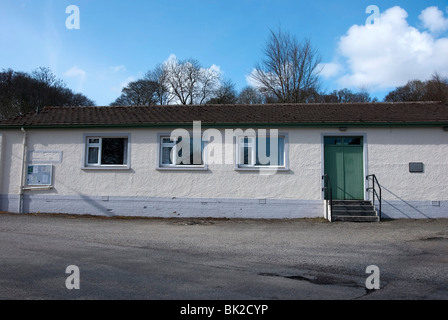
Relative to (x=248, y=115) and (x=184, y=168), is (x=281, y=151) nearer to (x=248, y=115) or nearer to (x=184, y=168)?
(x=248, y=115)

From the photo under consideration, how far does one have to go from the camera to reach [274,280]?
215 inches

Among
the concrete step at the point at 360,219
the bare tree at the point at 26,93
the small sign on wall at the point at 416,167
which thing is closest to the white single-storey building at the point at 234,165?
the small sign on wall at the point at 416,167

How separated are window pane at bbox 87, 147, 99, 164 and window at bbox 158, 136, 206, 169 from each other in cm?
254

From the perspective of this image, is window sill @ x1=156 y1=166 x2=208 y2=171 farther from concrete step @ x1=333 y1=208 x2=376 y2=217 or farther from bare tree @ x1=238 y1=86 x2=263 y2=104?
bare tree @ x1=238 y1=86 x2=263 y2=104

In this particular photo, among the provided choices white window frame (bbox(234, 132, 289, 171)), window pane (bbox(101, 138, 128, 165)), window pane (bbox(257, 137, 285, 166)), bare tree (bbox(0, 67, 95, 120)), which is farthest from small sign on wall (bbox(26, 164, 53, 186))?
bare tree (bbox(0, 67, 95, 120))

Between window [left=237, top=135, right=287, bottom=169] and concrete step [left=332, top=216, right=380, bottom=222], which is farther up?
window [left=237, top=135, right=287, bottom=169]

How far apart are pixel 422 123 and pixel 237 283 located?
10.6 m

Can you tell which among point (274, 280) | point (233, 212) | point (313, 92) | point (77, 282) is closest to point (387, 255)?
point (274, 280)

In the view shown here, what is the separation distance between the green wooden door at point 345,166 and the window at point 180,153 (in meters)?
4.64

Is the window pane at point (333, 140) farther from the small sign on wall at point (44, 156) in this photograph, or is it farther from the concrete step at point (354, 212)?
the small sign on wall at point (44, 156)

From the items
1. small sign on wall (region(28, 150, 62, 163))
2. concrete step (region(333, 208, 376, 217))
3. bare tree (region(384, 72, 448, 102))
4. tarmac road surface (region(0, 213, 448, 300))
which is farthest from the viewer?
bare tree (region(384, 72, 448, 102))

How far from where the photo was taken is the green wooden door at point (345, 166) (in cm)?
1343

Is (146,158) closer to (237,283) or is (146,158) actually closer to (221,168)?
(221,168)

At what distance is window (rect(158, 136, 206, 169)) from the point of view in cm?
Result: 1386
